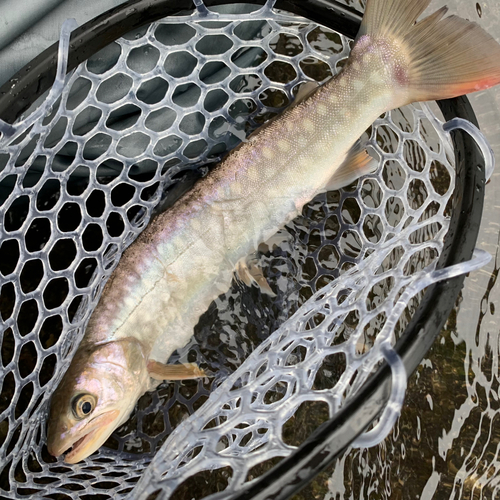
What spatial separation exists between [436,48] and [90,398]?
1414 mm

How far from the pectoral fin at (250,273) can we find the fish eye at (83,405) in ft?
2.03

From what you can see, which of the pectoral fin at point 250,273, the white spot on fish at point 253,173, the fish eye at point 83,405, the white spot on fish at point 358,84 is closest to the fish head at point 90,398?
the fish eye at point 83,405

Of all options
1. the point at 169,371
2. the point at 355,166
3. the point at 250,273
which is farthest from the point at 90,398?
the point at 355,166

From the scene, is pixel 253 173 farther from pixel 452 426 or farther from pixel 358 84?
pixel 452 426

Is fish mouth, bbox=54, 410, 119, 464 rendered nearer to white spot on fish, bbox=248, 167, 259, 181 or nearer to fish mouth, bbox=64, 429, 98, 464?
fish mouth, bbox=64, 429, 98, 464

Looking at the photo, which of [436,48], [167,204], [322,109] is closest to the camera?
[436,48]

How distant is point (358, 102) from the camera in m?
1.69

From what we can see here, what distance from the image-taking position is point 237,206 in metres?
1.78

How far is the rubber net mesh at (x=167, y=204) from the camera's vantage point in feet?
4.84

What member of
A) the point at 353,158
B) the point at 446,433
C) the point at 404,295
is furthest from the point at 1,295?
the point at 446,433

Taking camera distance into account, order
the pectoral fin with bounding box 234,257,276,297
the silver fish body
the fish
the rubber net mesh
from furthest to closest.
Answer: the pectoral fin with bounding box 234,257,276,297
the silver fish body
the fish
the rubber net mesh

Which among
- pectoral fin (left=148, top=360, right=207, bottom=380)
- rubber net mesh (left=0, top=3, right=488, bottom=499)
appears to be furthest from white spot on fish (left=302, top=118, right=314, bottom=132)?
pectoral fin (left=148, top=360, right=207, bottom=380)

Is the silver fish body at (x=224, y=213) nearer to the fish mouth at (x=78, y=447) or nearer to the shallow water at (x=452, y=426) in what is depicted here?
the fish mouth at (x=78, y=447)

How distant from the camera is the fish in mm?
1614
